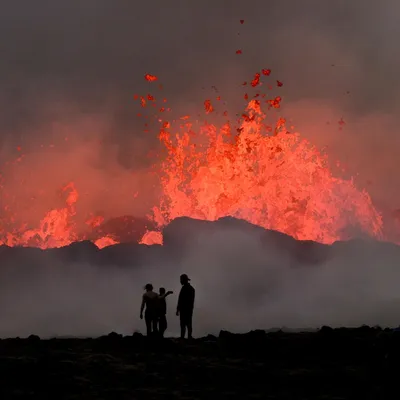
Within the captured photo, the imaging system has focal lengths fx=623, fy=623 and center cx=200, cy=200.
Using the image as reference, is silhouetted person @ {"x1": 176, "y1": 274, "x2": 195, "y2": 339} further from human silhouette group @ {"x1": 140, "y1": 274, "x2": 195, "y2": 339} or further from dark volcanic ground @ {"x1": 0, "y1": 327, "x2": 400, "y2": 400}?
dark volcanic ground @ {"x1": 0, "y1": 327, "x2": 400, "y2": 400}

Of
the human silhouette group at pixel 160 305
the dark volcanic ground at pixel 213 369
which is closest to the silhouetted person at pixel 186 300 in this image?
the human silhouette group at pixel 160 305

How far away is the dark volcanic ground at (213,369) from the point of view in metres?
15.4

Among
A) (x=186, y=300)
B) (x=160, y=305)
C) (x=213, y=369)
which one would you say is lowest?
(x=213, y=369)

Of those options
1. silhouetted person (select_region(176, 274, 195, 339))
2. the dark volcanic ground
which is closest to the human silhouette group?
silhouetted person (select_region(176, 274, 195, 339))

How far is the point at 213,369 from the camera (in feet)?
Result: 64.7

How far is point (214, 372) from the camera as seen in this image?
19.1 m

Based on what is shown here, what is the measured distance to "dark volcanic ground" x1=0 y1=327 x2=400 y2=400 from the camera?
1543 centimetres

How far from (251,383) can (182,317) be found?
11854mm

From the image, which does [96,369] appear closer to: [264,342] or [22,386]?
[22,386]

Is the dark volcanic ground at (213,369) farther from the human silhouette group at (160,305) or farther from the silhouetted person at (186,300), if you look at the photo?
the silhouetted person at (186,300)

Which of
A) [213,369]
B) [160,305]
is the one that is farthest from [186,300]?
[213,369]

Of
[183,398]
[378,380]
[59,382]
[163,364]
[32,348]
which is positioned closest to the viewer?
[183,398]

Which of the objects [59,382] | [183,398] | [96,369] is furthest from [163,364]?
[183,398]

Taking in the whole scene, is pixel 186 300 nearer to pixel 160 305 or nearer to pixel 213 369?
pixel 160 305
